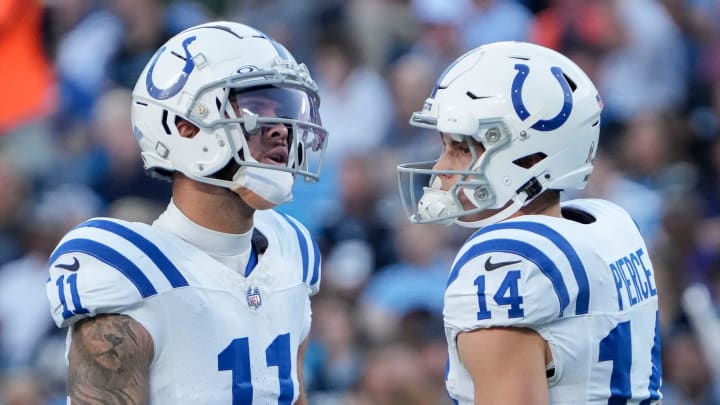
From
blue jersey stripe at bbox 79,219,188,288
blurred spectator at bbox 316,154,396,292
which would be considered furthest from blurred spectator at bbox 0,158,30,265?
blue jersey stripe at bbox 79,219,188,288

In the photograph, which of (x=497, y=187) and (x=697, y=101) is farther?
(x=697, y=101)

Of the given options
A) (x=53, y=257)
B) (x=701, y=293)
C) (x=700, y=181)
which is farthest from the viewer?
(x=700, y=181)

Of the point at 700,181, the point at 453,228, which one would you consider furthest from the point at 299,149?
the point at 700,181

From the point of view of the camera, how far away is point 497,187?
10.3 ft

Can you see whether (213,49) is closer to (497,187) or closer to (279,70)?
(279,70)

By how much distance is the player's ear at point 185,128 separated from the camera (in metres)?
3.15

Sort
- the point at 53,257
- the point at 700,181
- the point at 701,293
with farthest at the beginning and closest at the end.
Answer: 1. the point at 700,181
2. the point at 701,293
3. the point at 53,257

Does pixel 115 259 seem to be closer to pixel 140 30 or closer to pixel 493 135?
pixel 493 135

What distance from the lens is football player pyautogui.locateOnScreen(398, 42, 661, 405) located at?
9.50ft

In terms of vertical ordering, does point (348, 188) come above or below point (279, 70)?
below

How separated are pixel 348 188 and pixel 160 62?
301 cm

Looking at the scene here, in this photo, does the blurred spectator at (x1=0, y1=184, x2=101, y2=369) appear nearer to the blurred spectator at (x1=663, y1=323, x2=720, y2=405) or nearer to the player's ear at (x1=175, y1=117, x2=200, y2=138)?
the blurred spectator at (x1=663, y1=323, x2=720, y2=405)

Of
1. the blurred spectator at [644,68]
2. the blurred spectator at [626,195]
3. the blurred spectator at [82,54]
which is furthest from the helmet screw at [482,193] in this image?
the blurred spectator at [82,54]

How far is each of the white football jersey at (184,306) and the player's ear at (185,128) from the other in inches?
9.2
